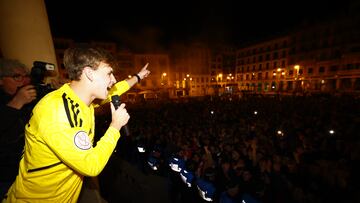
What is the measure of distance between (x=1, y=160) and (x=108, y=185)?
237 centimetres

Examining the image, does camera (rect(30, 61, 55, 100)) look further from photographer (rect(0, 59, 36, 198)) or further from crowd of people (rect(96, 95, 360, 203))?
crowd of people (rect(96, 95, 360, 203))

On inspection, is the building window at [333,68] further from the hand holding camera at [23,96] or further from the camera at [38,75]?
the hand holding camera at [23,96]

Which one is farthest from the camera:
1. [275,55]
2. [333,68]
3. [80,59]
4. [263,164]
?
[275,55]

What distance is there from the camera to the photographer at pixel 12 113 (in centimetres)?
179

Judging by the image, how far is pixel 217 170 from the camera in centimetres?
593

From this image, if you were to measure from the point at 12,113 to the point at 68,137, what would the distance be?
1.02 m

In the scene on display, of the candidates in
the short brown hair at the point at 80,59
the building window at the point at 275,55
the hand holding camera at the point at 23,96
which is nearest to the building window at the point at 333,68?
the building window at the point at 275,55

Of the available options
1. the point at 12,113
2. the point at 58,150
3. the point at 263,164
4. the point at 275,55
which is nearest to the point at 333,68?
the point at 275,55

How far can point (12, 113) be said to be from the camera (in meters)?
1.79

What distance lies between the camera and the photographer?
1787 millimetres

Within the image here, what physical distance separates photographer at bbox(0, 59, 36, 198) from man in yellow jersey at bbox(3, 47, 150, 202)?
39 centimetres

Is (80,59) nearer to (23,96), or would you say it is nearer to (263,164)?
(23,96)

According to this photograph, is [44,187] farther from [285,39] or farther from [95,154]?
[285,39]

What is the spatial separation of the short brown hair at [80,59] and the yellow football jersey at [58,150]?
162 millimetres
